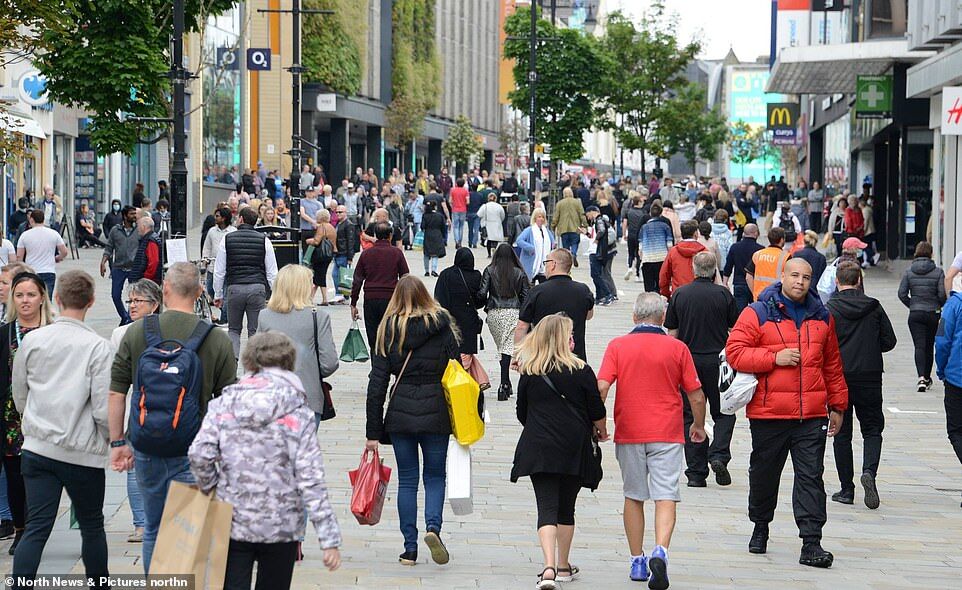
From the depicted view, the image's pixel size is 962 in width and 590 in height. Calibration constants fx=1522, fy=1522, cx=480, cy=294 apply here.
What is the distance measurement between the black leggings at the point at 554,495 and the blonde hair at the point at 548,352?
0.57 metres

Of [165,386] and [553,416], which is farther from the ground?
[165,386]

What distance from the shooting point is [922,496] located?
11.6 meters

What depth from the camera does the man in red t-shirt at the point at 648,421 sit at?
27.4ft

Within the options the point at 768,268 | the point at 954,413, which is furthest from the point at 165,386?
the point at 768,268

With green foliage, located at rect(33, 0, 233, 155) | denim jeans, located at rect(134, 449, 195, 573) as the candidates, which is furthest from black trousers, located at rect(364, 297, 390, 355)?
denim jeans, located at rect(134, 449, 195, 573)

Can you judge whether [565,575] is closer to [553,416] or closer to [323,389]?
[553,416]

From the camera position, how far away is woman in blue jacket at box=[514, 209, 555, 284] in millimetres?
21473

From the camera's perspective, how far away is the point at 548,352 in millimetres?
8148

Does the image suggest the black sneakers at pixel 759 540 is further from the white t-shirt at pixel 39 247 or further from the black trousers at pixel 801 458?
the white t-shirt at pixel 39 247

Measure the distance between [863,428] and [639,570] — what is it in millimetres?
3339

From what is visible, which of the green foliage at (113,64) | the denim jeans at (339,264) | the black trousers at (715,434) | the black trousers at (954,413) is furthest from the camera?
the denim jeans at (339,264)

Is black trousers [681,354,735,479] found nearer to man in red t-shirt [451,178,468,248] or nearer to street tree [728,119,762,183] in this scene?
man in red t-shirt [451,178,468,248]

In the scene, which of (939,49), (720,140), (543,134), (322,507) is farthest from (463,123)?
(322,507)

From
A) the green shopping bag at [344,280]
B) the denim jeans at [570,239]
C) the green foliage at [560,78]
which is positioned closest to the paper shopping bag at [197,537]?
the green shopping bag at [344,280]
